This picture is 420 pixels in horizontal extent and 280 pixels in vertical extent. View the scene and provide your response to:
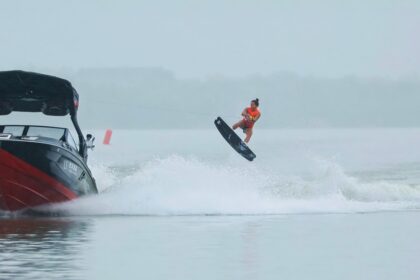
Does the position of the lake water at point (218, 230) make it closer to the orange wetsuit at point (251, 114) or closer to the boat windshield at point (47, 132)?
the boat windshield at point (47, 132)

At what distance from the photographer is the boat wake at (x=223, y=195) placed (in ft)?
110

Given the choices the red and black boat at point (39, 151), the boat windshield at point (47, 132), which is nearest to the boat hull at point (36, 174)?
the red and black boat at point (39, 151)

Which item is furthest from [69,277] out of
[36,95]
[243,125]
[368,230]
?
[243,125]

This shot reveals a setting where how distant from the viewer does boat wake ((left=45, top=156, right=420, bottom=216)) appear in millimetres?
33406

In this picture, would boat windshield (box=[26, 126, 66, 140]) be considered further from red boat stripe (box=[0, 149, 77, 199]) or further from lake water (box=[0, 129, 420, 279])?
lake water (box=[0, 129, 420, 279])

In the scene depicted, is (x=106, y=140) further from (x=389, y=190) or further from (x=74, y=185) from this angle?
(x=389, y=190)

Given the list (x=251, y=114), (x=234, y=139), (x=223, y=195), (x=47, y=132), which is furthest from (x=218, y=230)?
(x=234, y=139)

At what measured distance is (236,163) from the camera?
44.8 m

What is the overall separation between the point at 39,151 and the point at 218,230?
4915mm

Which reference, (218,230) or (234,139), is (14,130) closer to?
(218,230)

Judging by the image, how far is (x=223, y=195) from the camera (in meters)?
35.2

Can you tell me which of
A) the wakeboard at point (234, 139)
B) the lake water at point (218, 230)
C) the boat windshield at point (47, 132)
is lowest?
the lake water at point (218, 230)

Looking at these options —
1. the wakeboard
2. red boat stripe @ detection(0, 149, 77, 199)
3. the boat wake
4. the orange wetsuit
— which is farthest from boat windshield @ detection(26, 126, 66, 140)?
the wakeboard

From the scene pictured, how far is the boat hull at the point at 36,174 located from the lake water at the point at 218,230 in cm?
40
